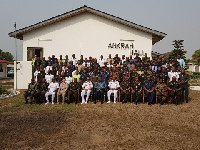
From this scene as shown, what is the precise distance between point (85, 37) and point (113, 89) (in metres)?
7.04

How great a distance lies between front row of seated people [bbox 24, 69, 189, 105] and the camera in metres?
11.3

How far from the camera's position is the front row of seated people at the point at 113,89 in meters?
11.3

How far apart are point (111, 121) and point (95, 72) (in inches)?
213

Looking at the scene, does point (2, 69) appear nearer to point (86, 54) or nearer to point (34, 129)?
point (86, 54)

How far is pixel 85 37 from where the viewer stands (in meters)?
17.4

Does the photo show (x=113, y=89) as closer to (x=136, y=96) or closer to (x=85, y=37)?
(x=136, y=96)

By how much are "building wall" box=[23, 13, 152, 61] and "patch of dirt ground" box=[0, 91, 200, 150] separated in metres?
8.45

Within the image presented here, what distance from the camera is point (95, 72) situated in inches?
501

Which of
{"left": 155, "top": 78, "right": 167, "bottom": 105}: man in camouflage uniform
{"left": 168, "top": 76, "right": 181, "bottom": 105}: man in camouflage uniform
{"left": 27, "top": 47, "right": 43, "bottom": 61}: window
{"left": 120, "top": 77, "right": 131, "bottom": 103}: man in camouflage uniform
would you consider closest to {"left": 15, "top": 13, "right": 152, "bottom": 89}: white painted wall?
{"left": 27, "top": 47, "right": 43, "bottom": 61}: window

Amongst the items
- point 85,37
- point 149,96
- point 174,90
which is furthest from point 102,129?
point 85,37

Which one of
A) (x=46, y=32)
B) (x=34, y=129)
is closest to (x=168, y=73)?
(x=34, y=129)

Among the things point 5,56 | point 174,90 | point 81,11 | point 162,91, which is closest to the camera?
point 174,90

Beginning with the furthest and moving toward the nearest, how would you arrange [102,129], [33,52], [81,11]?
[33,52], [81,11], [102,129]

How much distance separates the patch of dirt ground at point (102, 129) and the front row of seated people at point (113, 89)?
5.57 ft
